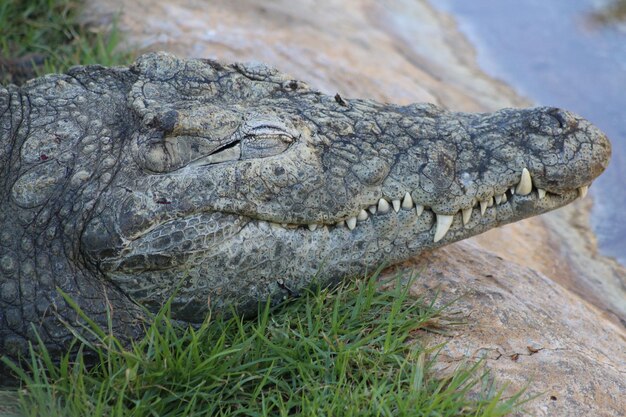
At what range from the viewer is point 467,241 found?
14.8 feet

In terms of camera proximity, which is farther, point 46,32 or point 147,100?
point 46,32

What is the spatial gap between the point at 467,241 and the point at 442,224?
3.09 ft

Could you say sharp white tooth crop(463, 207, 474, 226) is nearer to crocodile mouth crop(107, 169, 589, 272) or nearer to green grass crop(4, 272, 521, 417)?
crocodile mouth crop(107, 169, 589, 272)

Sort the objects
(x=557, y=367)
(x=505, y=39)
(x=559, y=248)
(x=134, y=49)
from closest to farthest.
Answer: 1. (x=557, y=367)
2. (x=559, y=248)
3. (x=134, y=49)
4. (x=505, y=39)

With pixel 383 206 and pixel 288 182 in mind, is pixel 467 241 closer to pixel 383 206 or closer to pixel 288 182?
pixel 383 206

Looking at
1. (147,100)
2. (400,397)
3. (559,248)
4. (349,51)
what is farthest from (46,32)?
(400,397)

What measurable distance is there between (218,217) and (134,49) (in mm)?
2792

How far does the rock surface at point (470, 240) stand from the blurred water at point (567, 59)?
213mm

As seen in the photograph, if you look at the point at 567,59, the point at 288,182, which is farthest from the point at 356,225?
the point at 567,59

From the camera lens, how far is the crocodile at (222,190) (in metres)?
3.39

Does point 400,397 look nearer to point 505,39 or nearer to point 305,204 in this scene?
point 305,204

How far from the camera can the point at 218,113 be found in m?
3.49

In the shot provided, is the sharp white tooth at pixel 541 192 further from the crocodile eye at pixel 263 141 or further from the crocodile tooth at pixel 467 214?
the crocodile eye at pixel 263 141

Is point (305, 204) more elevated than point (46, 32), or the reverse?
point (305, 204)
